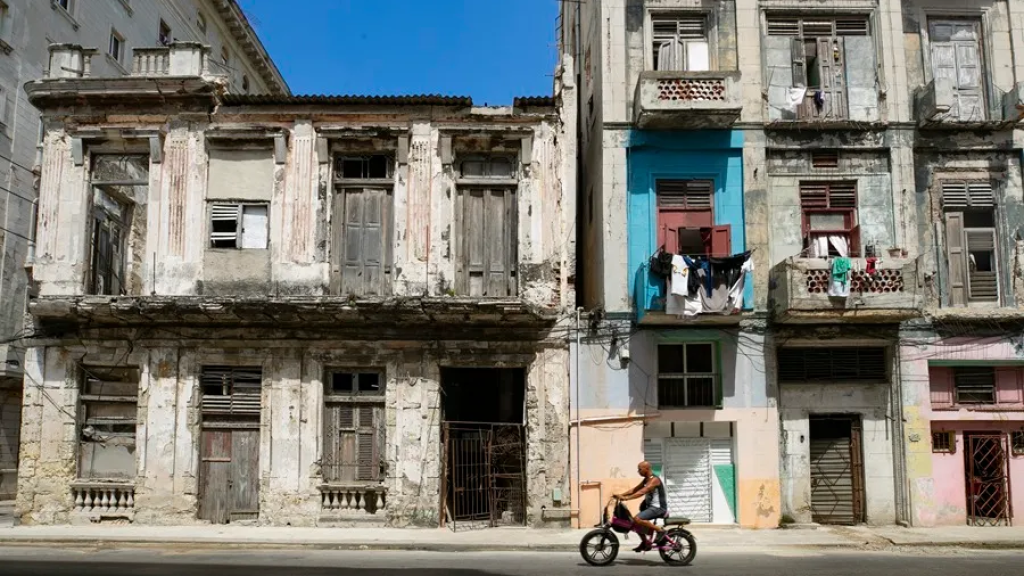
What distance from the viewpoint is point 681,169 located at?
18391 millimetres

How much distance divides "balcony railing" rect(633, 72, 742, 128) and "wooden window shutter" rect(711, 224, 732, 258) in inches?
88.9

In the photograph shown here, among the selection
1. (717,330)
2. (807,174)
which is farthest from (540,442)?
(807,174)

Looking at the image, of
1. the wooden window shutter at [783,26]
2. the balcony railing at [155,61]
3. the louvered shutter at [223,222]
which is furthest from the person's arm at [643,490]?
the balcony railing at [155,61]

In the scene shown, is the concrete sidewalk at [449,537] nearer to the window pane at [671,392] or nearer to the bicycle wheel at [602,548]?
the bicycle wheel at [602,548]

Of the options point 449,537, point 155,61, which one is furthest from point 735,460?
point 155,61

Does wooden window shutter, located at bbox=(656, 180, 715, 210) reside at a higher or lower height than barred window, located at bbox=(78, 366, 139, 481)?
higher

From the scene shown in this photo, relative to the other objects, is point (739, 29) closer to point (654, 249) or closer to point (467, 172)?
point (654, 249)

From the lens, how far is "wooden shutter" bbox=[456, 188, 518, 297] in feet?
59.4

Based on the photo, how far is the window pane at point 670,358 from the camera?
18.0 m

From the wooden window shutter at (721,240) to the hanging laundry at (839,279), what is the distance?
203 centimetres

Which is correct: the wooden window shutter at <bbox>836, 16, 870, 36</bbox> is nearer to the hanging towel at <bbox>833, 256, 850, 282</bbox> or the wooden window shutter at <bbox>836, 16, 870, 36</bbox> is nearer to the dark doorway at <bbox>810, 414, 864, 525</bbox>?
the hanging towel at <bbox>833, 256, 850, 282</bbox>

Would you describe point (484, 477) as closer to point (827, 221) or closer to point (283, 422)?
point (283, 422)

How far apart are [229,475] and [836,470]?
1227 cm

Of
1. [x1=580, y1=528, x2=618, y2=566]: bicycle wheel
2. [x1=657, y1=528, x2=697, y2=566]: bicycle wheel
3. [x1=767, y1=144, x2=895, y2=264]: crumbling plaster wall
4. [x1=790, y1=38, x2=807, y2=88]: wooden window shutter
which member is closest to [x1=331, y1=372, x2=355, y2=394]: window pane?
[x1=580, y1=528, x2=618, y2=566]: bicycle wheel
